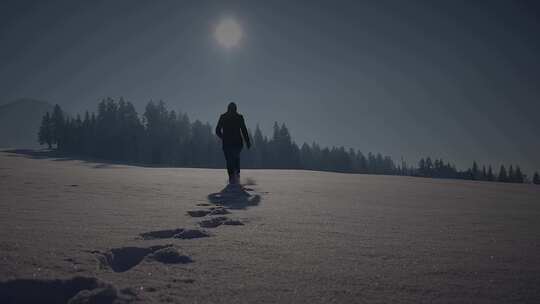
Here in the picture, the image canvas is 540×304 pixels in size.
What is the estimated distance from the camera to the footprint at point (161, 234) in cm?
180

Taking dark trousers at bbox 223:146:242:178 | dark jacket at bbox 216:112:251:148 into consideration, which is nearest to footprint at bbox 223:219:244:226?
dark trousers at bbox 223:146:242:178

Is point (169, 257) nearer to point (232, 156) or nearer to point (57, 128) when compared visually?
point (232, 156)

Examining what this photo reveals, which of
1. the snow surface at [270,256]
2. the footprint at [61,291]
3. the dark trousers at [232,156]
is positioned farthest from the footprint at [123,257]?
the dark trousers at [232,156]

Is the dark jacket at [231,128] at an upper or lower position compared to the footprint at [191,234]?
upper

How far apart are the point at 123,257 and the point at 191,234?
45 centimetres

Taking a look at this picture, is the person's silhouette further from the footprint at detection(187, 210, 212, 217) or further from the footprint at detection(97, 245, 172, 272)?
the footprint at detection(97, 245, 172, 272)

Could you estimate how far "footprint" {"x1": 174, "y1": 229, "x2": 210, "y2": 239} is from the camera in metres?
1.81

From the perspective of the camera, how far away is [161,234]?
1.87 m

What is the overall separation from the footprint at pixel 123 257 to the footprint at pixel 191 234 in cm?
26

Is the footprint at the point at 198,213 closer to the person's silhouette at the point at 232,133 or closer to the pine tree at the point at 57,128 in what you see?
the person's silhouette at the point at 232,133

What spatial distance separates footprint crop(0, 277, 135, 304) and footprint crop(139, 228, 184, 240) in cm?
67

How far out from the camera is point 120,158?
5569cm

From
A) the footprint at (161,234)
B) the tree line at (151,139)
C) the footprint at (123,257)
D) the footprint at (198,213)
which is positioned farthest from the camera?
the tree line at (151,139)

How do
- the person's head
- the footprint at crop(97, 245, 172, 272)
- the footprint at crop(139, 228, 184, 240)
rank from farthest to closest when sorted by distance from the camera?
the person's head
the footprint at crop(139, 228, 184, 240)
the footprint at crop(97, 245, 172, 272)
